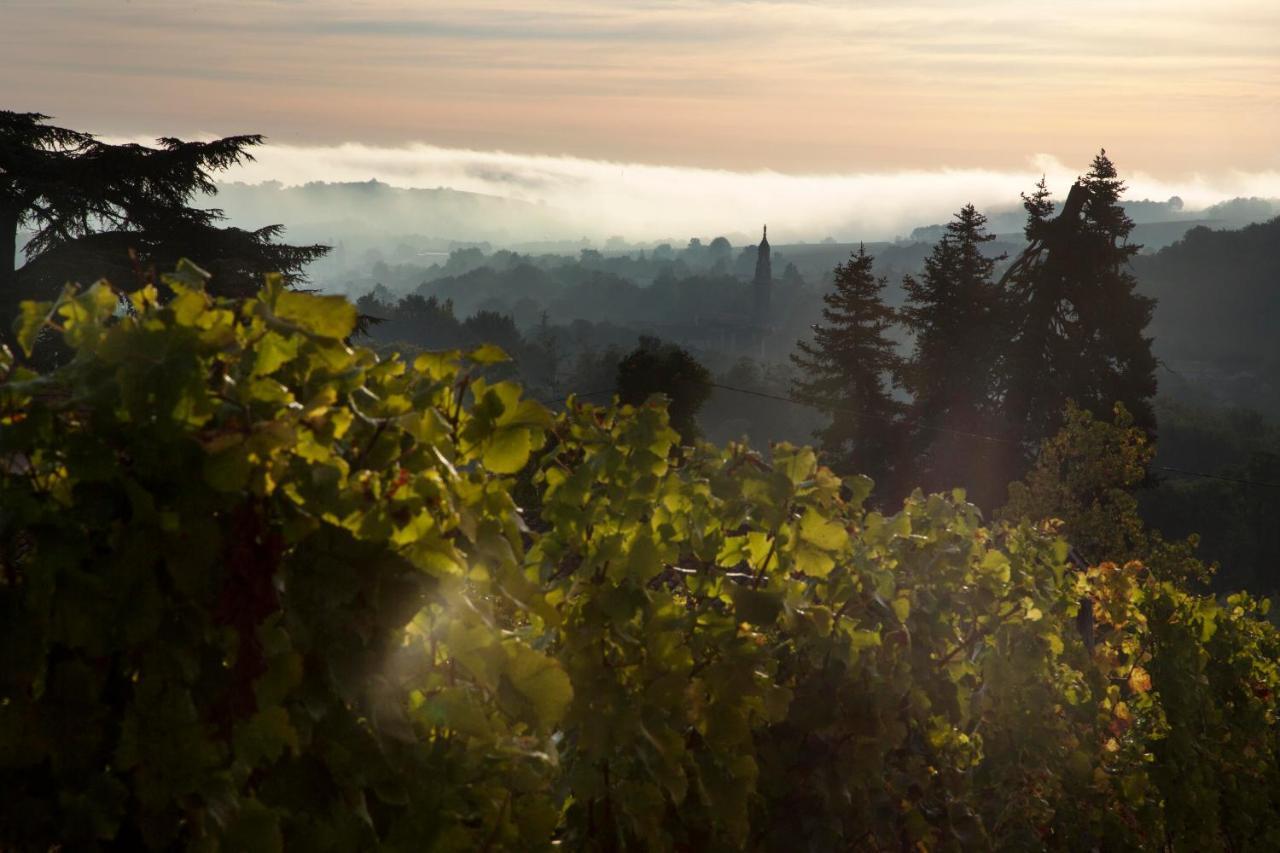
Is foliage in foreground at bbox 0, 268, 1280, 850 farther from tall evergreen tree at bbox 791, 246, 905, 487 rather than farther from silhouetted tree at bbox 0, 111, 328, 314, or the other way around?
tall evergreen tree at bbox 791, 246, 905, 487

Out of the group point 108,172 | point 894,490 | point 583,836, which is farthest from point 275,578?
point 894,490

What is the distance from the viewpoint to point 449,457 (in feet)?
5.98

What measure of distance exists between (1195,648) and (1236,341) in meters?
104

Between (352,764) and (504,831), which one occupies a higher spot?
(352,764)

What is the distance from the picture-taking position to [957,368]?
33656 millimetres

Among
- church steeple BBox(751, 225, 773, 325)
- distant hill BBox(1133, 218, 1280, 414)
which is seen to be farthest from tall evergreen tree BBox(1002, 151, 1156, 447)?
church steeple BBox(751, 225, 773, 325)

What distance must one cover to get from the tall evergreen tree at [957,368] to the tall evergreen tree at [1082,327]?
953mm

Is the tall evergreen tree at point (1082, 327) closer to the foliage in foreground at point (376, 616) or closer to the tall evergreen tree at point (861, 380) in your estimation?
the tall evergreen tree at point (861, 380)

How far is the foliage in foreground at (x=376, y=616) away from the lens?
1.46 metres

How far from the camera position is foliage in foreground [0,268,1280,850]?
4.77 feet

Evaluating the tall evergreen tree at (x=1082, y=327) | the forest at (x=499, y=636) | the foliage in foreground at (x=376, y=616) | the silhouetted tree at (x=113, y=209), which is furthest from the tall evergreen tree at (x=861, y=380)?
the foliage in foreground at (x=376, y=616)

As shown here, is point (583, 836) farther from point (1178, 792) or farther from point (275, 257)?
point (275, 257)

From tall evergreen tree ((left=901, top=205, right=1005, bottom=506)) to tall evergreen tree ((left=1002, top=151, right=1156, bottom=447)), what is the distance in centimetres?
95

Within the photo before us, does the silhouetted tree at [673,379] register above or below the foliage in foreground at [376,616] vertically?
below
